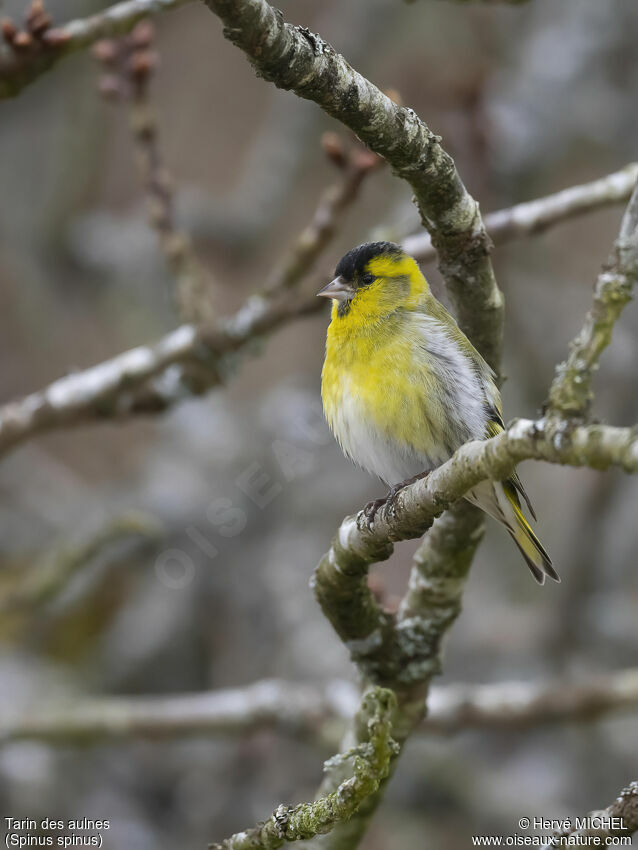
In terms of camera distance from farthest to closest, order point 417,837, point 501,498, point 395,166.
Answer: point 417,837
point 501,498
point 395,166

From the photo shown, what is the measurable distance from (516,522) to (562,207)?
116 centimetres

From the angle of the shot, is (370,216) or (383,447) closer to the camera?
(383,447)

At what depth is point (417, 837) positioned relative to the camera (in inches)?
Answer: 223

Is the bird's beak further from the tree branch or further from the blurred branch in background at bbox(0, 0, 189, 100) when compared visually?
the blurred branch in background at bbox(0, 0, 189, 100)

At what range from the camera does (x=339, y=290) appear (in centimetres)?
354

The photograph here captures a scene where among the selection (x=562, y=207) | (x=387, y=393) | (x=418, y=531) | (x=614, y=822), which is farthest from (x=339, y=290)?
(x=614, y=822)

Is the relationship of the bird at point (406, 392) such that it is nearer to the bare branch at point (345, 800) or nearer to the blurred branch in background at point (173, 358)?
the blurred branch in background at point (173, 358)

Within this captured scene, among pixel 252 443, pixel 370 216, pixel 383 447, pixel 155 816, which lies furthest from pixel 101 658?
pixel 370 216

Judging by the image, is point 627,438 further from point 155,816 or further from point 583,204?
point 155,816

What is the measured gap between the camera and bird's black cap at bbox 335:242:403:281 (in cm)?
352

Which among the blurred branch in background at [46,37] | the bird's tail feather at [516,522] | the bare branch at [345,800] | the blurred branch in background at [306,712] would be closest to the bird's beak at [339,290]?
the bird's tail feather at [516,522]

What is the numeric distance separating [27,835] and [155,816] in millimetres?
1453

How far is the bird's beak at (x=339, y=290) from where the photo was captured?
3520mm

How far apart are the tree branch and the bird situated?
224mm
